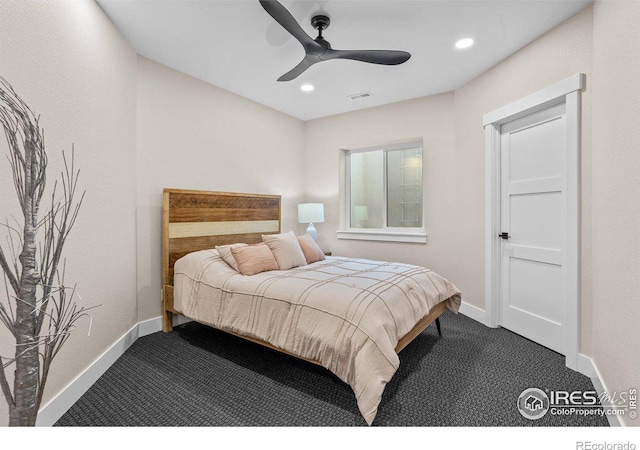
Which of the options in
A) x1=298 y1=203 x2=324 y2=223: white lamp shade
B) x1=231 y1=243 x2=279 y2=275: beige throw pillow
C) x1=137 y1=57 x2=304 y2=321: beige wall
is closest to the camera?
x1=231 y1=243 x2=279 y2=275: beige throw pillow

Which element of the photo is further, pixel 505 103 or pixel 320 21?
pixel 505 103

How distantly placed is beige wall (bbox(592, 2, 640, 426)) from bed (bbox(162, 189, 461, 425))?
106 cm

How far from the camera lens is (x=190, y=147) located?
3.28 metres

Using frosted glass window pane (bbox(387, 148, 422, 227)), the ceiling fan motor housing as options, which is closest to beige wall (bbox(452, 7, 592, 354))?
Result: frosted glass window pane (bbox(387, 148, 422, 227))

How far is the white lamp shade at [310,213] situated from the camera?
175 inches

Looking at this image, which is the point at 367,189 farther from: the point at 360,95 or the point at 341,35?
the point at 341,35

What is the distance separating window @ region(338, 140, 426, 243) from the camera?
420 cm

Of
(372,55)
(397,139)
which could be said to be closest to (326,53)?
(372,55)

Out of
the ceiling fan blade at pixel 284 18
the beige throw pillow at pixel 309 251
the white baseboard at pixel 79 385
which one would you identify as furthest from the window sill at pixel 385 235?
the white baseboard at pixel 79 385

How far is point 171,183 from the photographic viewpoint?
3.12 meters

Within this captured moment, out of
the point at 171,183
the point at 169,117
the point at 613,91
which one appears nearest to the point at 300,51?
the point at 169,117

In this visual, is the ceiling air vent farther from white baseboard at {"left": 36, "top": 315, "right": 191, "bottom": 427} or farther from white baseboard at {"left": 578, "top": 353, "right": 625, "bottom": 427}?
white baseboard at {"left": 36, "top": 315, "right": 191, "bottom": 427}

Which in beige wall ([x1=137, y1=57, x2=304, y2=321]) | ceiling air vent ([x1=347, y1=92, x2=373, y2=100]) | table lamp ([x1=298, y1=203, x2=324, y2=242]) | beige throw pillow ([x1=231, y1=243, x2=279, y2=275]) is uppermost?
ceiling air vent ([x1=347, y1=92, x2=373, y2=100])

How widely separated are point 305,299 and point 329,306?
0.20 meters
